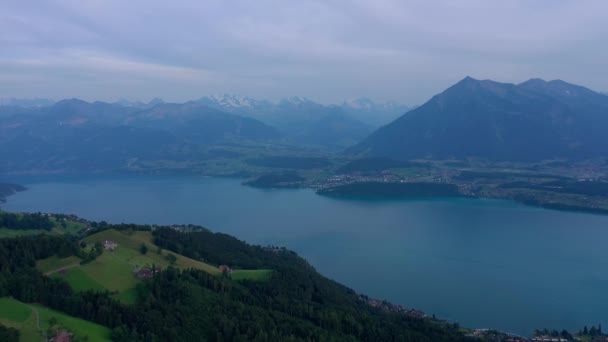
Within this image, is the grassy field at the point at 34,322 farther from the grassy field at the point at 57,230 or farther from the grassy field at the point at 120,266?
the grassy field at the point at 57,230

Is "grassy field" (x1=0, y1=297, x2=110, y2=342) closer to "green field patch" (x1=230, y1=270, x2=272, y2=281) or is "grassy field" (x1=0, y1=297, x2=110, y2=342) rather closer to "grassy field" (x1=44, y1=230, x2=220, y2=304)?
"grassy field" (x1=44, y1=230, x2=220, y2=304)

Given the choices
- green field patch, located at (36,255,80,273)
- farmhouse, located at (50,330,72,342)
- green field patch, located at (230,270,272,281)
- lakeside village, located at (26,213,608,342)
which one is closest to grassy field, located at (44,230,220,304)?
green field patch, located at (36,255,80,273)

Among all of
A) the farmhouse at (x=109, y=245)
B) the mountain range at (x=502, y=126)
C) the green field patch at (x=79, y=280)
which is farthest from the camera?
the mountain range at (x=502, y=126)

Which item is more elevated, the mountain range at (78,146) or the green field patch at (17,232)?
the mountain range at (78,146)

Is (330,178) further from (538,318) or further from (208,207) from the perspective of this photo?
(538,318)

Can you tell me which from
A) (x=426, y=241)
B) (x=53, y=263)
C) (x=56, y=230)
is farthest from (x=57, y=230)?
(x=426, y=241)

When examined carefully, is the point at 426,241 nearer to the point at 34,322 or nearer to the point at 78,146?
the point at 34,322

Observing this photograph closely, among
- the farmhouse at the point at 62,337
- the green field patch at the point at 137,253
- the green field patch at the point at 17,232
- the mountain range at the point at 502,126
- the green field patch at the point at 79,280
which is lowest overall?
the green field patch at the point at 17,232

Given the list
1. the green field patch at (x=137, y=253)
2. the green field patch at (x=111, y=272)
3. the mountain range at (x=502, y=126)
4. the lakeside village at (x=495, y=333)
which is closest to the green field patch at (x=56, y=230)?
the green field patch at (x=137, y=253)
